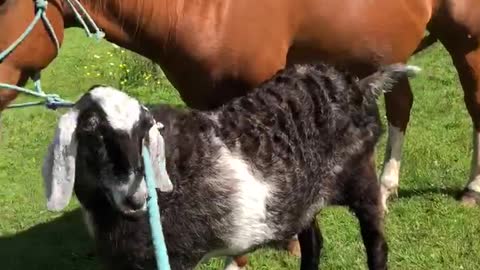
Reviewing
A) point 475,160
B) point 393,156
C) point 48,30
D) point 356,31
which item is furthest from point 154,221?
point 475,160

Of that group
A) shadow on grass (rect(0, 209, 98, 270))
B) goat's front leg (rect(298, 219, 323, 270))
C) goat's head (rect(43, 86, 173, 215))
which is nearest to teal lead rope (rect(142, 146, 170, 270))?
goat's head (rect(43, 86, 173, 215))

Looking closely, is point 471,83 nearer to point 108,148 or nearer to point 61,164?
point 108,148

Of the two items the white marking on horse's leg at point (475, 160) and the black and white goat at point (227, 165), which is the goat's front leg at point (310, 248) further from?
the white marking on horse's leg at point (475, 160)

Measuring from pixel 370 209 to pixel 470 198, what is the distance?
1681mm

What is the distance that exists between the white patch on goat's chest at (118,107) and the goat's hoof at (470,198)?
10.6ft

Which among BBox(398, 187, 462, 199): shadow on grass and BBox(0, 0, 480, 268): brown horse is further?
BBox(398, 187, 462, 199): shadow on grass

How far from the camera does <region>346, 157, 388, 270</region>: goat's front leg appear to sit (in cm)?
382

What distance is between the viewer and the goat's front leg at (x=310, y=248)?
4281 millimetres

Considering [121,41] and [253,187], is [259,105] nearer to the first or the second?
[253,187]

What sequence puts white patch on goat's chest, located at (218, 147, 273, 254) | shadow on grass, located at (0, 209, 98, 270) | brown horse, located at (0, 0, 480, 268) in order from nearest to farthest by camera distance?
1. white patch on goat's chest, located at (218, 147, 273, 254)
2. brown horse, located at (0, 0, 480, 268)
3. shadow on grass, located at (0, 209, 98, 270)

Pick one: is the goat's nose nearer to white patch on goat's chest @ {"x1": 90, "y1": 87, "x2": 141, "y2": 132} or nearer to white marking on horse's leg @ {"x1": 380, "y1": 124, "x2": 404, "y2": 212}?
white patch on goat's chest @ {"x1": 90, "y1": 87, "x2": 141, "y2": 132}

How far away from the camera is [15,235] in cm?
543

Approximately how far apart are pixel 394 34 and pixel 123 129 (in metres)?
2.48

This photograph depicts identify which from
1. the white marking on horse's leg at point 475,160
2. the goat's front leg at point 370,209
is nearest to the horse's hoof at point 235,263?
the goat's front leg at point 370,209
